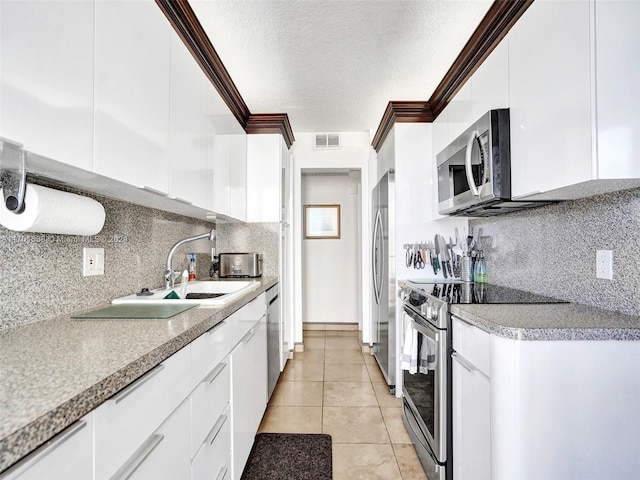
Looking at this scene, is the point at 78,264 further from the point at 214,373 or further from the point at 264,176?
the point at 264,176

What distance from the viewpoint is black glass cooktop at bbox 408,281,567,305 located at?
163 cm

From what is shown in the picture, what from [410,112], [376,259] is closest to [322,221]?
[376,259]

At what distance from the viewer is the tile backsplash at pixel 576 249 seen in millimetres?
1306

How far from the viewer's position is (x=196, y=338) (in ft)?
3.85

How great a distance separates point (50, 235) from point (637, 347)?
205 centimetres

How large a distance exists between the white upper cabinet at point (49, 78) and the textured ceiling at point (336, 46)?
3.73ft

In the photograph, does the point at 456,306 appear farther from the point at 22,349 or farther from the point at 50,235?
the point at 50,235

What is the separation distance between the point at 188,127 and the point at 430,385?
6.04ft

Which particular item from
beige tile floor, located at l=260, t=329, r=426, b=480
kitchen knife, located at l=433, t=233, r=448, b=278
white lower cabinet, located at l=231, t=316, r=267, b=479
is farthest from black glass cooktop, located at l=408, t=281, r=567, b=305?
white lower cabinet, located at l=231, t=316, r=267, b=479

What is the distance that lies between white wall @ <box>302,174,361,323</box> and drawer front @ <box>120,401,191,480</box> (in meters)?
3.91

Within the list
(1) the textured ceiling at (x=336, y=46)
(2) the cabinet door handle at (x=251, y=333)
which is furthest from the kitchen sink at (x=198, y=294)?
(1) the textured ceiling at (x=336, y=46)

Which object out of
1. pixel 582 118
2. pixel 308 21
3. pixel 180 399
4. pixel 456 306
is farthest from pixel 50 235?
pixel 582 118

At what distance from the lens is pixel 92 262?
1476 mm

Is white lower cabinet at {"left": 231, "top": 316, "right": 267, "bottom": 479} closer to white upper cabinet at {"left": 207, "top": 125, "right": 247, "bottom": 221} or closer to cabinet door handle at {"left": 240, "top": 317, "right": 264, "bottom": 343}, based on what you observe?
cabinet door handle at {"left": 240, "top": 317, "right": 264, "bottom": 343}
